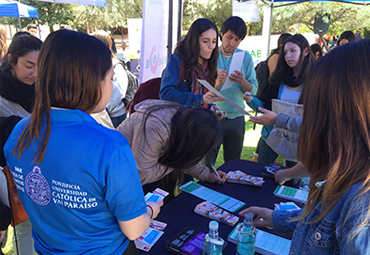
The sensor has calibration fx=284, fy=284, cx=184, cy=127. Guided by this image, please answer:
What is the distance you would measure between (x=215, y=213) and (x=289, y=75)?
61.1 inches

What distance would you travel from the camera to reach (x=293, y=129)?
190 centimetres

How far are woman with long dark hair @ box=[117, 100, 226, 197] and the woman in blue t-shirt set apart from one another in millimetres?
684

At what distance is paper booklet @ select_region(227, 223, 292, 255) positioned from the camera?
1.21 metres

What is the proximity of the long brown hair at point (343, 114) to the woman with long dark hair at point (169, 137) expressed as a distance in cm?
88

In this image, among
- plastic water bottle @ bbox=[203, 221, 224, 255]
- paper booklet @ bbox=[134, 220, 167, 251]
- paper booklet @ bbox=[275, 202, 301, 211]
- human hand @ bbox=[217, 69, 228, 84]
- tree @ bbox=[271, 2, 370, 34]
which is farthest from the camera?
tree @ bbox=[271, 2, 370, 34]

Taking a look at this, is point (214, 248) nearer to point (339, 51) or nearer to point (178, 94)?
point (339, 51)

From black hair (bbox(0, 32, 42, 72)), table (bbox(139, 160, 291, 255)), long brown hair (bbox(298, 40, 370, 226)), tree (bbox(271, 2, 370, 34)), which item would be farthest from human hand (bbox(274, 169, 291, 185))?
tree (bbox(271, 2, 370, 34))

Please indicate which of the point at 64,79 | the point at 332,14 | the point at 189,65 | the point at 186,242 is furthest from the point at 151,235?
the point at 332,14

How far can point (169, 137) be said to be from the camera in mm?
1632

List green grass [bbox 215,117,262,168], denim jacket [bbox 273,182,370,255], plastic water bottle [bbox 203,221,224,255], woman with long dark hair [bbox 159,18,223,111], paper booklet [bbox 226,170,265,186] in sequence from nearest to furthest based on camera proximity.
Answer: denim jacket [bbox 273,182,370,255]
plastic water bottle [bbox 203,221,224,255]
paper booklet [bbox 226,170,265,186]
woman with long dark hair [bbox 159,18,223,111]
green grass [bbox 215,117,262,168]

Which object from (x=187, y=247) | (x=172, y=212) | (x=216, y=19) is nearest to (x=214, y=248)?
(x=187, y=247)

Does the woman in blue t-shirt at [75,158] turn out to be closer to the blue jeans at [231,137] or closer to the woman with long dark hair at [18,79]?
the woman with long dark hair at [18,79]

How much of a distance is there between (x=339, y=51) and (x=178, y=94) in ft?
5.19

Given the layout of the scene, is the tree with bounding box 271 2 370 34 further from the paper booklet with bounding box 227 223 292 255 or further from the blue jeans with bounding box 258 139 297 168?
the paper booklet with bounding box 227 223 292 255
